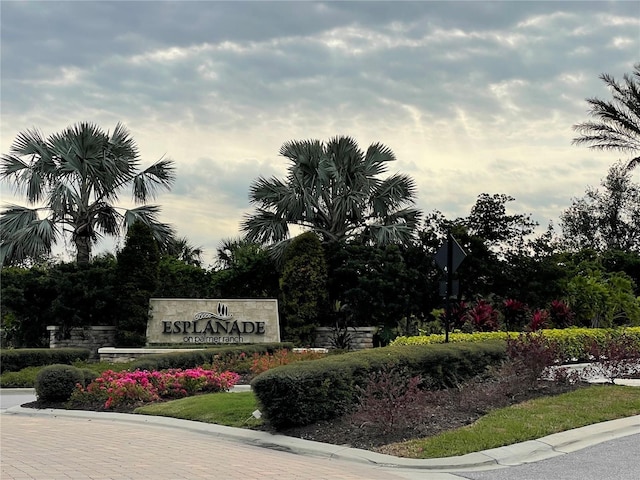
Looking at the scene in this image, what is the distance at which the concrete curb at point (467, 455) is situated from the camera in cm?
829

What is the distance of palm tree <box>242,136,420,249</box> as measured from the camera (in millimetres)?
28344

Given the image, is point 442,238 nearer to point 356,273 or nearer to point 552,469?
point 356,273

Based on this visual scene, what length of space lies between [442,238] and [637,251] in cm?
2207

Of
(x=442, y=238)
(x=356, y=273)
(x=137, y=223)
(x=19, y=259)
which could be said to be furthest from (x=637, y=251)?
(x=19, y=259)

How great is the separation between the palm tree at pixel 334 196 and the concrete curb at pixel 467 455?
57.3 feet

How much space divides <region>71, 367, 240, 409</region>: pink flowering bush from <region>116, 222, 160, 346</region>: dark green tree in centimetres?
963

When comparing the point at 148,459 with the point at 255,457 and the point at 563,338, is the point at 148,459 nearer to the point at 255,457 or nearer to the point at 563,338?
the point at 255,457

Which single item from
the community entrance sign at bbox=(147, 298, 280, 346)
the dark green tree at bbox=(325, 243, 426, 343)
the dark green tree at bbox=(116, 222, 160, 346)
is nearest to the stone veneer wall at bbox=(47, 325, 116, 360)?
the dark green tree at bbox=(116, 222, 160, 346)

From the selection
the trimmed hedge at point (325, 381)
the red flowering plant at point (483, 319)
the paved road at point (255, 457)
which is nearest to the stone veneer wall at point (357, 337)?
the red flowering plant at point (483, 319)

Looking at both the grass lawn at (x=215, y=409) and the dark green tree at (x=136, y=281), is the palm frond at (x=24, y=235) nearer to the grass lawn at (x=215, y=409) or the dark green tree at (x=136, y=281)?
the dark green tree at (x=136, y=281)

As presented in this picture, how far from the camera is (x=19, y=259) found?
26109mm

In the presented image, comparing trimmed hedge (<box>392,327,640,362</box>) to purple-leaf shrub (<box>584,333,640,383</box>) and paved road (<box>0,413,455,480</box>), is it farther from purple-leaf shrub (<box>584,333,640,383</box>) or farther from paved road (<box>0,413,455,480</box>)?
paved road (<box>0,413,455,480</box>)

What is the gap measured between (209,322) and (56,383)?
10.6m

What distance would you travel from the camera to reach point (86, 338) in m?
25.8
